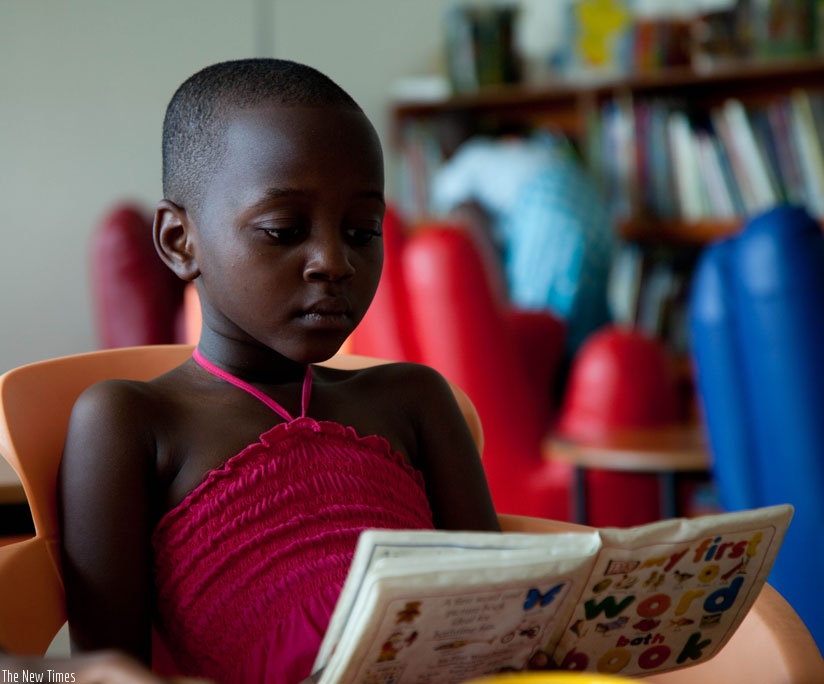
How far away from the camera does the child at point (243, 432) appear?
80 cm

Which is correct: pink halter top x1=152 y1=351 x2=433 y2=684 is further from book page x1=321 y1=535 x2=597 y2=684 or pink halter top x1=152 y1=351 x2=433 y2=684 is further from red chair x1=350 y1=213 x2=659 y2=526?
red chair x1=350 y1=213 x2=659 y2=526

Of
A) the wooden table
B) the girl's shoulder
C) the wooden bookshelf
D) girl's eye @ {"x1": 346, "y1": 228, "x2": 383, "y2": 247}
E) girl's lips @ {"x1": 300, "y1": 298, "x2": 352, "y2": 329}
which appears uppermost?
the wooden bookshelf

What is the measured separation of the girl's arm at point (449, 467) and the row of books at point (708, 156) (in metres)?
2.86

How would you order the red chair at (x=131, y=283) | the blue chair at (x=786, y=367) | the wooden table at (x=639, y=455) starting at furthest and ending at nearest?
the red chair at (x=131, y=283)
the wooden table at (x=639, y=455)
the blue chair at (x=786, y=367)

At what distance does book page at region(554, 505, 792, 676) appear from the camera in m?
0.67

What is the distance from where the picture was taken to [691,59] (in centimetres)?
385

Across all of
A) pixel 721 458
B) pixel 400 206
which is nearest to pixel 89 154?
pixel 400 206

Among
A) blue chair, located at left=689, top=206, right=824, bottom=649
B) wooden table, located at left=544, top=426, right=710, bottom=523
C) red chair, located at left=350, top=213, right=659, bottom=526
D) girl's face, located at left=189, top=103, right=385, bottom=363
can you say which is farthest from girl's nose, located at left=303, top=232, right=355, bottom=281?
wooden table, located at left=544, top=426, right=710, bottom=523

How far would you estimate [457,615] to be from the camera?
60cm

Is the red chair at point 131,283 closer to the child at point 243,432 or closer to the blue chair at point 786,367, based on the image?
the blue chair at point 786,367

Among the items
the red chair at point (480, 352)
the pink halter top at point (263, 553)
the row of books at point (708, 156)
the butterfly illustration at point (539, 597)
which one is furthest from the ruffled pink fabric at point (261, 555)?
the row of books at point (708, 156)

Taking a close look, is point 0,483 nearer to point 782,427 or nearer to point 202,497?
point 202,497

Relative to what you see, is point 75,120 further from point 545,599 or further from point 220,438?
point 545,599

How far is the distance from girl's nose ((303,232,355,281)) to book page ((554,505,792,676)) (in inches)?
11.5
